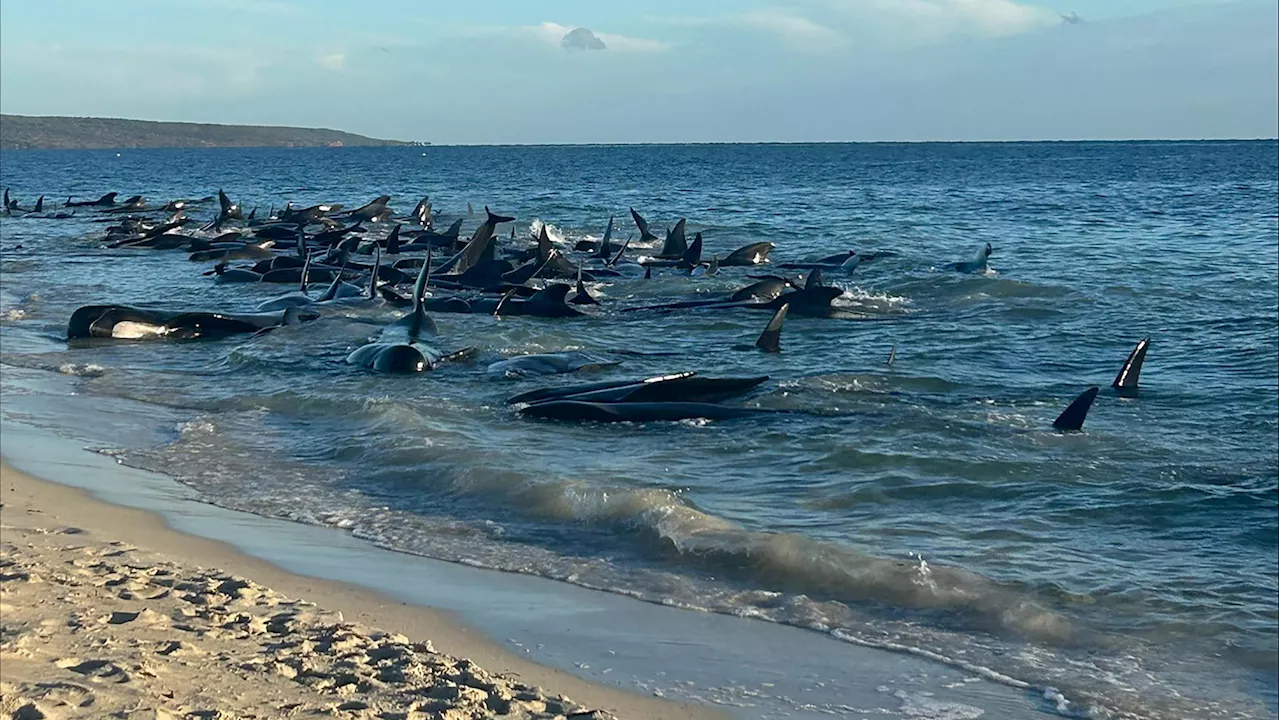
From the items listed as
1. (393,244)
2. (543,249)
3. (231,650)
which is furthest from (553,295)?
(231,650)

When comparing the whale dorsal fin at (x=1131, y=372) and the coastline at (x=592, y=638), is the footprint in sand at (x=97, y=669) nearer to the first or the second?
the coastline at (x=592, y=638)

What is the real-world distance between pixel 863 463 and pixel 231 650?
5.19 meters

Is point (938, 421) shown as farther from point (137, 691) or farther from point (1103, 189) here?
point (1103, 189)

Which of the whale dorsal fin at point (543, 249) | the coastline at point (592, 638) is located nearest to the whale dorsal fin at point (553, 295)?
the whale dorsal fin at point (543, 249)

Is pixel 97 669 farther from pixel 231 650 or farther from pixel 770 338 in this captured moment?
pixel 770 338

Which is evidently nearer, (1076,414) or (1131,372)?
(1076,414)

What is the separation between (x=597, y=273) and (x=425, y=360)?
9497 millimetres

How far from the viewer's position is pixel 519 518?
8312 mm

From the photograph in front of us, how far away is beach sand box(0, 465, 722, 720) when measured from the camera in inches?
189

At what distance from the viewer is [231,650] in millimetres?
5422

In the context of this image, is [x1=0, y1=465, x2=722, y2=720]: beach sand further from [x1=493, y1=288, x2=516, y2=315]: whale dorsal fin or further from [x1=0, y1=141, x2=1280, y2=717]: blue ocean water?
[x1=493, y1=288, x2=516, y2=315]: whale dorsal fin

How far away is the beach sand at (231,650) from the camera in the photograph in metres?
4.81

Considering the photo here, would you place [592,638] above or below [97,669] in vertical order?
below

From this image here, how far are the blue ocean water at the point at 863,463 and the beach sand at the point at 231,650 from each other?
3.93 feet
